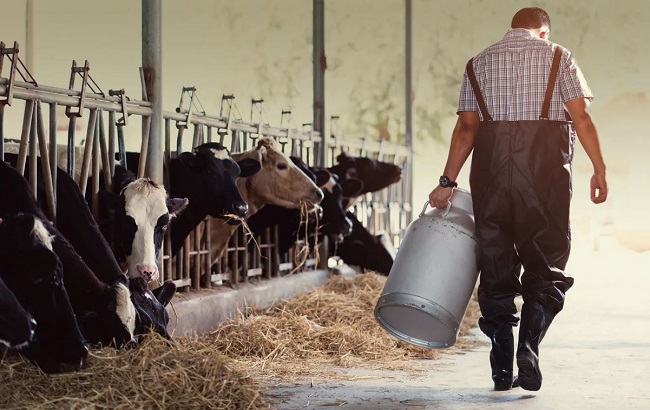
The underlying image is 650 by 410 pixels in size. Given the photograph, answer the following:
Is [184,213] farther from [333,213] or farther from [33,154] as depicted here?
[333,213]

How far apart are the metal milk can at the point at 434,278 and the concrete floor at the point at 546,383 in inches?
12.7

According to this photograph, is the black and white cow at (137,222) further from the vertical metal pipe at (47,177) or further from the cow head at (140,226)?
the vertical metal pipe at (47,177)

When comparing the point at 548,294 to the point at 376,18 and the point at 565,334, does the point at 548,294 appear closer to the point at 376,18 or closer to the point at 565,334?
the point at 565,334

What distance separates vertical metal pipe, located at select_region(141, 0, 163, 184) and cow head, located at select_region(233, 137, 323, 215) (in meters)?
1.38

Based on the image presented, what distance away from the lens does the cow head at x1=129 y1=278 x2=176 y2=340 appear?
456 cm

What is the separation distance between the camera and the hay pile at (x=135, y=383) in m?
3.74

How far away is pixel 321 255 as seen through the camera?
32.0 feet

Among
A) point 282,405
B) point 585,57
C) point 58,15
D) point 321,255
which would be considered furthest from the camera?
point 585,57

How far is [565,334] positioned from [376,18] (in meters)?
8.76

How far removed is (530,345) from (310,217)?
4.03 meters

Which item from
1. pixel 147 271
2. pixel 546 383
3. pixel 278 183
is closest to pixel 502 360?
pixel 546 383

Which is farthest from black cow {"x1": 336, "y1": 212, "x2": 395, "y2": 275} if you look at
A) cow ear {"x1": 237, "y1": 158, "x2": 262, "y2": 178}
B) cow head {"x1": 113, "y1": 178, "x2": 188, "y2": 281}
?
cow head {"x1": 113, "y1": 178, "x2": 188, "y2": 281}

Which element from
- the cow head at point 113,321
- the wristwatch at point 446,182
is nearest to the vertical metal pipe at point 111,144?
the cow head at point 113,321

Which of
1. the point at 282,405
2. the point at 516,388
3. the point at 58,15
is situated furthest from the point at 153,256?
the point at 58,15
